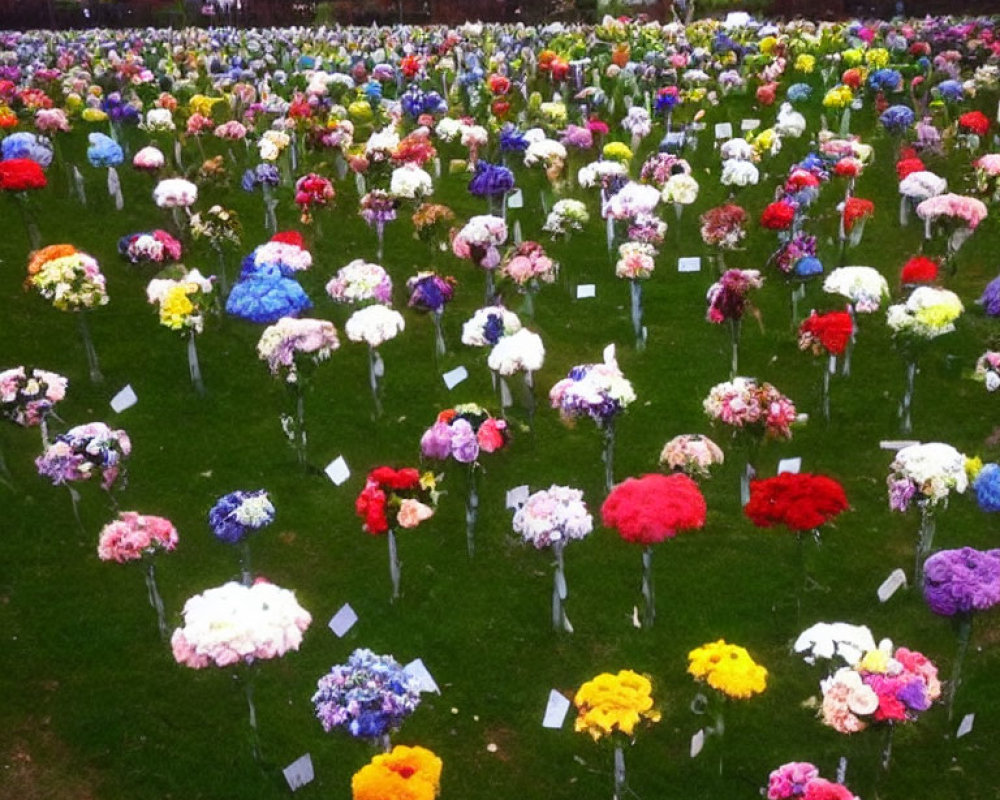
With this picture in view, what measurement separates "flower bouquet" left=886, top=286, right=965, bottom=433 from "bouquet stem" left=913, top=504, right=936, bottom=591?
1.84 meters

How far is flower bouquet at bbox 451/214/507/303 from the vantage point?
10859 mm

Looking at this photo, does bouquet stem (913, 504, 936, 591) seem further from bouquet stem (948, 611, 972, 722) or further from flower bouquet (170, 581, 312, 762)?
flower bouquet (170, 581, 312, 762)

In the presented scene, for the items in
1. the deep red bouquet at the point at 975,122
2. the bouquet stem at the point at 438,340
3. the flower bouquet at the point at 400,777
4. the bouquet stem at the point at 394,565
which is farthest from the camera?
the deep red bouquet at the point at 975,122

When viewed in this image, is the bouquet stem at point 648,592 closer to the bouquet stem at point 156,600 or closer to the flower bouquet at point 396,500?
the flower bouquet at point 396,500

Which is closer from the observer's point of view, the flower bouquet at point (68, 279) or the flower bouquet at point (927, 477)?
the flower bouquet at point (927, 477)

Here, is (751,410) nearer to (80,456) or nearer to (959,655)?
(959,655)

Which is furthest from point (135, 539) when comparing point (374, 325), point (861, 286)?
point (861, 286)

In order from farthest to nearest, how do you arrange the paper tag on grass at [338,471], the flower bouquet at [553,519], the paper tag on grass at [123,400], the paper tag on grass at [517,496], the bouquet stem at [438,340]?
1. the bouquet stem at [438,340]
2. the paper tag on grass at [123,400]
3. the paper tag on grass at [338,471]
4. the paper tag on grass at [517,496]
5. the flower bouquet at [553,519]

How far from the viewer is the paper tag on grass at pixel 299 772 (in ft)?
21.7

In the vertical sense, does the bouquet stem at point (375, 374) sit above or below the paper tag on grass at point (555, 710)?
above

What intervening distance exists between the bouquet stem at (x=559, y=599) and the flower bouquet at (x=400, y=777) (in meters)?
2.56

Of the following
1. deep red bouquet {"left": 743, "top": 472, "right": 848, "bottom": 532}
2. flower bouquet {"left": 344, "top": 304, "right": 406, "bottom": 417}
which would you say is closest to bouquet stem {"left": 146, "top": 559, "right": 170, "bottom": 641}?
flower bouquet {"left": 344, "top": 304, "right": 406, "bottom": 417}

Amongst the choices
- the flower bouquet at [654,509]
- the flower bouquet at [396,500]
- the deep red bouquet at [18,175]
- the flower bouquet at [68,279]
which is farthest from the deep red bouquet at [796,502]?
the deep red bouquet at [18,175]

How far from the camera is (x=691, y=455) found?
312 inches
